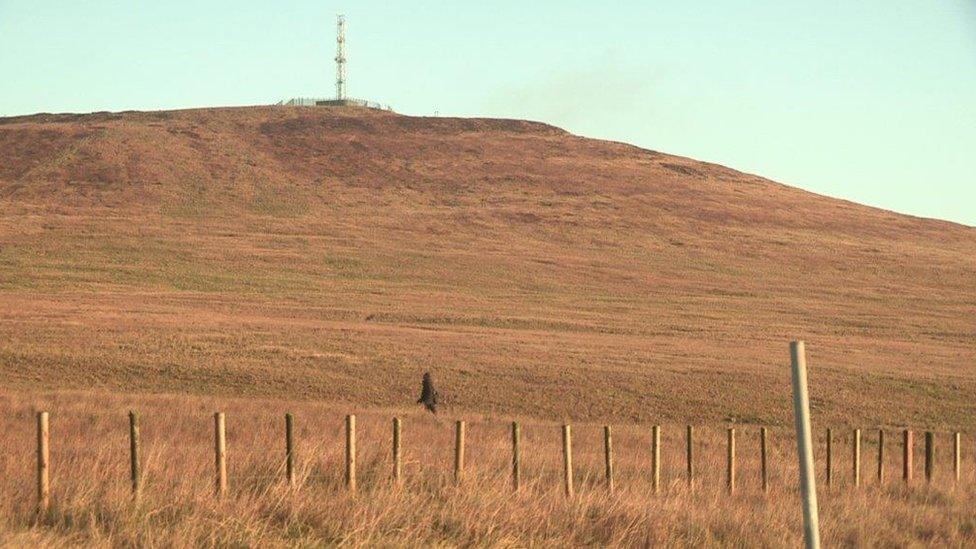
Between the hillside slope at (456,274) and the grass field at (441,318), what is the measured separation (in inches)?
10.5

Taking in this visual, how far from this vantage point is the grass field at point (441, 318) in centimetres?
919

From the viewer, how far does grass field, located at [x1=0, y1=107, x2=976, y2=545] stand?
30.1ft

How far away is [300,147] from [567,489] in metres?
93.8

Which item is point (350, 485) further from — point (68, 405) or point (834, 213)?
point (834, 213)

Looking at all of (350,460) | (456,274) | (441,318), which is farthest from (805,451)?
(456,274)

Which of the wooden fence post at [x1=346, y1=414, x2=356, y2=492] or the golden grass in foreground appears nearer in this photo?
the golden grass in foreground

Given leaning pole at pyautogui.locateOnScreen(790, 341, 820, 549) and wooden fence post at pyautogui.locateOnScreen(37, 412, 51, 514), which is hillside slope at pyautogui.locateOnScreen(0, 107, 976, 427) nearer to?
wooden fence post at pyautogui.locateOnScreen(37, 412, 51, 514)

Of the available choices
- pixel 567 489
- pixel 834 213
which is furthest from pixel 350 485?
pixel 834 213

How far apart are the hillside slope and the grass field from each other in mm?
266

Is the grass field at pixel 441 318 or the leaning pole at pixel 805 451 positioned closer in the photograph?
the leaning pole at pixel 805 451

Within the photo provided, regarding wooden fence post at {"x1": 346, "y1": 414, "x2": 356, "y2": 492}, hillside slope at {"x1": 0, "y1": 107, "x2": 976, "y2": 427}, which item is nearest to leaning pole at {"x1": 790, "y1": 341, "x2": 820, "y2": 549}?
wooden fence post at {"x1": 346, "y1": 414, "x2": 356, "y2": 492}

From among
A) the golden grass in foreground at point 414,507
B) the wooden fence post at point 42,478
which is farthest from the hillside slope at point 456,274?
the wooden fence post at point 42,478

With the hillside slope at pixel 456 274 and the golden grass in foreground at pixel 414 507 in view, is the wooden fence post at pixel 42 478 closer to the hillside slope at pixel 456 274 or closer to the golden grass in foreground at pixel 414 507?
the golden grass in foreground at pixel 414 507

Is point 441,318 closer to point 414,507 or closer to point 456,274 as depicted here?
point 456,274
